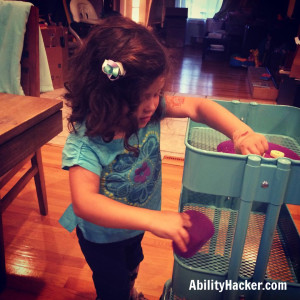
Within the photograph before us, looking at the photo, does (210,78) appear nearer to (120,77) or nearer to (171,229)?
(120,77)

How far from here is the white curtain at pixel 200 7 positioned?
8.16 m

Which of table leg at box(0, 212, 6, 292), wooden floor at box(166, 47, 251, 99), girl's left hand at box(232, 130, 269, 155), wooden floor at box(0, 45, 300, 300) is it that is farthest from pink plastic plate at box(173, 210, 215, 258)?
wooden floor at box(166, 47, 251, 99)

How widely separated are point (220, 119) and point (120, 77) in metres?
0.30

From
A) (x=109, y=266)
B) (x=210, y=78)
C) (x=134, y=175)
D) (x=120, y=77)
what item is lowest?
(x=210, y=78)

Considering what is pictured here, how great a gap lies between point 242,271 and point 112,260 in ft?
1.12

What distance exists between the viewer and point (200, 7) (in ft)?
27.3

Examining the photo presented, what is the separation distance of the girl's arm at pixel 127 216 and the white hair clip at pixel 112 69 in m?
0.22

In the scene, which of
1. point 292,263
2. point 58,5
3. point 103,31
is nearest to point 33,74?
point 103,31

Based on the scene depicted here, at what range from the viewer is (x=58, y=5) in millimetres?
4219

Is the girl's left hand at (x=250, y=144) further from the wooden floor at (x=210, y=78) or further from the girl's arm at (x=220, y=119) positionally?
the wooden floor at (x=210, y=78)

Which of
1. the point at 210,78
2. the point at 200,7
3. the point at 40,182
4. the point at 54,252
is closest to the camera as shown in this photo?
the point at 54,252

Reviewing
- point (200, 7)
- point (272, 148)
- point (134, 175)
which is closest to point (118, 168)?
point (134, 175)

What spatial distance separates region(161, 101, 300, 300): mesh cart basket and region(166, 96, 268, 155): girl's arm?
5 centimetres

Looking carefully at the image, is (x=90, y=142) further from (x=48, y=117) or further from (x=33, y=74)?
(x=33, y=74)
